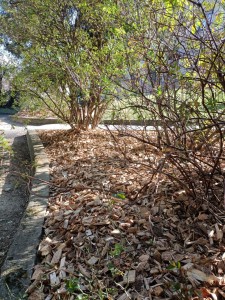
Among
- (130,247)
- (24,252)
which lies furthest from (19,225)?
(130,247)

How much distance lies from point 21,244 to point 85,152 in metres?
2.46

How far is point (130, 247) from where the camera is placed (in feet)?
6.41

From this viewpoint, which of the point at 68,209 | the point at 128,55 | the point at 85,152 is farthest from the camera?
the point at 85,152

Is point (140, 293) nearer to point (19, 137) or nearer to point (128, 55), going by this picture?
point (128, 55)

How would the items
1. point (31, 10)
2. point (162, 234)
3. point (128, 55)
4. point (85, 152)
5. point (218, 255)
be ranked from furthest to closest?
point (31, 10)
point (85, 152)
point (128, 55)
point (162, 234)
point (218, 255)

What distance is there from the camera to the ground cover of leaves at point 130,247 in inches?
62.8

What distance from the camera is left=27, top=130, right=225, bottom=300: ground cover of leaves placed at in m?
1.60

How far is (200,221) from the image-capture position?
2.08 m

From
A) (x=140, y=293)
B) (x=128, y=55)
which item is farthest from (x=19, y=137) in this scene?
(x=140, y=293)

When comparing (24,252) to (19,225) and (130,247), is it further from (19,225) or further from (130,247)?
(130,247)

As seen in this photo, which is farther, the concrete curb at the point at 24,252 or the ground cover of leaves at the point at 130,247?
the concrete curb at the point at 24,252

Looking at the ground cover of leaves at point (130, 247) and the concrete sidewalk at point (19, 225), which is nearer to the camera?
the ground cover of leaves at point (130, 247)

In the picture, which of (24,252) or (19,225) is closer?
(24,252)

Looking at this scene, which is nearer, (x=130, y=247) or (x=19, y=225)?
(x=130, y=247)
